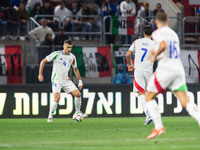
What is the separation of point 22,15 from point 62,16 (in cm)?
160

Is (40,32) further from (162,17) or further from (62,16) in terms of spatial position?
(162,17)

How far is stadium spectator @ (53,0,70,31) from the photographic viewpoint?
68.0 ft

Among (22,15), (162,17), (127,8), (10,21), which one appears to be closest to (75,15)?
(22,15)

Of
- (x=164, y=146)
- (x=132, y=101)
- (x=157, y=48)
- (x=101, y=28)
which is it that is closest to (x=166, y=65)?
(x=157, y=48)

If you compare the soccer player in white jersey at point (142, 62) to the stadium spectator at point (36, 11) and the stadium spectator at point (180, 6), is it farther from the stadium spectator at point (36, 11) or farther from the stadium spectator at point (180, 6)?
the stadium spectator at point (180, 6)

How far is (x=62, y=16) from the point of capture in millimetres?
20797

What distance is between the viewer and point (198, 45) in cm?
1966

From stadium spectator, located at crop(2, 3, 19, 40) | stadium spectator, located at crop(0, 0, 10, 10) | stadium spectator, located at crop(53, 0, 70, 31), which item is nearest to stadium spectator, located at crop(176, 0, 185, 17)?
stadium spectator, located at crop(53, 0, 70, 31)

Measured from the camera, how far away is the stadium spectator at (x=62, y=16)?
68.0ft

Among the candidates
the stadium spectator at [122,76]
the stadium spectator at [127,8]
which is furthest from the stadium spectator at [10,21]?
the stadium spectator at [122,76]

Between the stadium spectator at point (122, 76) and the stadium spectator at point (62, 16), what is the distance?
3111 mm

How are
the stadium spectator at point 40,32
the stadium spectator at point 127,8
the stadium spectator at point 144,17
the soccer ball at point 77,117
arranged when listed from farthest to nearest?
the stadium spectator at point 127,8, the stadium spectator at point 144,17, the stadium spectator at point 40,32, the soccer ball at point 77,117

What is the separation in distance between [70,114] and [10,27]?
16.7 ft

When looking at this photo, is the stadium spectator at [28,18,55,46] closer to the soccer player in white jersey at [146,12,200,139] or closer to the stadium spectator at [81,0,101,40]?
the stadium spectator at [81,0,101,40]
